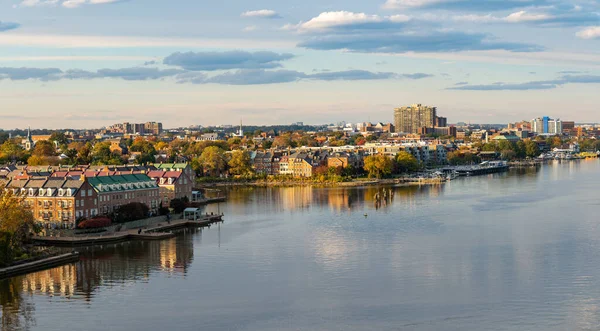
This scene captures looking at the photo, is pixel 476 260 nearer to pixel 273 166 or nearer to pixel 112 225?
pixel 112 225

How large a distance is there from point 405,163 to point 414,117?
7533 cm

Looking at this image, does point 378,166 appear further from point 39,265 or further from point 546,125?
point 546,125

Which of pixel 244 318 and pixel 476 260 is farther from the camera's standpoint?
pixel 476 260

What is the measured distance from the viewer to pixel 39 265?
15.8 meters

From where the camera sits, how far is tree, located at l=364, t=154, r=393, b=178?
1689 inches

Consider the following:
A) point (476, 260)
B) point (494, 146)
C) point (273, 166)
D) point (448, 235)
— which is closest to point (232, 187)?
point (273, 166)

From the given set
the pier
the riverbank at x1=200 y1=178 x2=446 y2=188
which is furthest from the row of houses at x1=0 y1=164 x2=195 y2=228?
the pier

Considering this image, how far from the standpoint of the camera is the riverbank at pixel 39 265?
1506 centimetres

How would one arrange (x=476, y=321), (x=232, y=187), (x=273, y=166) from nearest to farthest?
(x=476, y=321) < (x=232, y=187) < (x=273, y=166)

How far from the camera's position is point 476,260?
53.5ft

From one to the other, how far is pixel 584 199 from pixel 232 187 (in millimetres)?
15842

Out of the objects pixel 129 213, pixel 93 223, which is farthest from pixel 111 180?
pixel 93 223

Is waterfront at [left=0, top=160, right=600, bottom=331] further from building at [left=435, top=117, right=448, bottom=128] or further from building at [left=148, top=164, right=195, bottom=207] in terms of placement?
building at [left=435, top=117, right=448, bottom=128]

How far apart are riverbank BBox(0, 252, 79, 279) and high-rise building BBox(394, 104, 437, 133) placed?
343 ft
